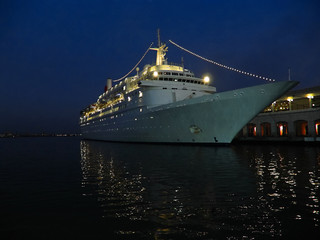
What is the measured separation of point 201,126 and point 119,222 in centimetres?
1661

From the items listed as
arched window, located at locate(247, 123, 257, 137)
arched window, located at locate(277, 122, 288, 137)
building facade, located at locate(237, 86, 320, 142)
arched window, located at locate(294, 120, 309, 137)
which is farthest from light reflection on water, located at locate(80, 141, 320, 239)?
arched window, located at locate(247, 123, 257, 137)

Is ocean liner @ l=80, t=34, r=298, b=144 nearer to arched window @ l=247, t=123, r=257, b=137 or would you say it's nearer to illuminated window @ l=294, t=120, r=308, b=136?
arched window @ l=247, t=123, r=257, b=137

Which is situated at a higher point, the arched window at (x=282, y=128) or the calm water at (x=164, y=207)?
the arched window at (x=282, y=128)

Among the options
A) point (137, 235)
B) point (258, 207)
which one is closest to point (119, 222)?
point (137, 235)

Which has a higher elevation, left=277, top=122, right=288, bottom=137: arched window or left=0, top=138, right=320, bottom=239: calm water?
left=277, top=122, right=288, bottom=137: arched window

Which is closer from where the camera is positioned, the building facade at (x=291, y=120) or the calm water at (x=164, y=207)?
the calm water at (x=164, y=207)

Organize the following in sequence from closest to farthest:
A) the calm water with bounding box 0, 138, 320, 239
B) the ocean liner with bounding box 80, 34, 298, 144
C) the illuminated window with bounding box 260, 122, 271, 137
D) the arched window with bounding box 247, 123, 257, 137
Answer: the calm water with bounding box 0, 138, 320, 239, the ocean liner with bounding box 80, 34, 298, 144, the illuminated window with bounding box 260, 122, 271, 137, the arched window with bounding box 247, 123, 257, 137

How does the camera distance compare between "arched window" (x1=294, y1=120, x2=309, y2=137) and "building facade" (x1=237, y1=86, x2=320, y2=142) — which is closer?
"building facade" (x1=237, y1=86, x2=320, y2=142)

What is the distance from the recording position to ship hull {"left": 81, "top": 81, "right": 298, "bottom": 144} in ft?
56.6

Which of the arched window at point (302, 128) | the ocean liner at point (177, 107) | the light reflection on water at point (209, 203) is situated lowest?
the light reflection on water at point (209, 203)

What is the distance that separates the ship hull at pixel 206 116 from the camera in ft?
56.6

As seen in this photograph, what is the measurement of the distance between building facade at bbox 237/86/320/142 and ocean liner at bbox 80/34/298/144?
33.3 ft

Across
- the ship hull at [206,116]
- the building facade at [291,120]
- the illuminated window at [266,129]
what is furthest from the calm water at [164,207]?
the illuminated window at [266,129]

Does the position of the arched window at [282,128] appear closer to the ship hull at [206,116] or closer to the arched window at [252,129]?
the arched window at [252,129]
